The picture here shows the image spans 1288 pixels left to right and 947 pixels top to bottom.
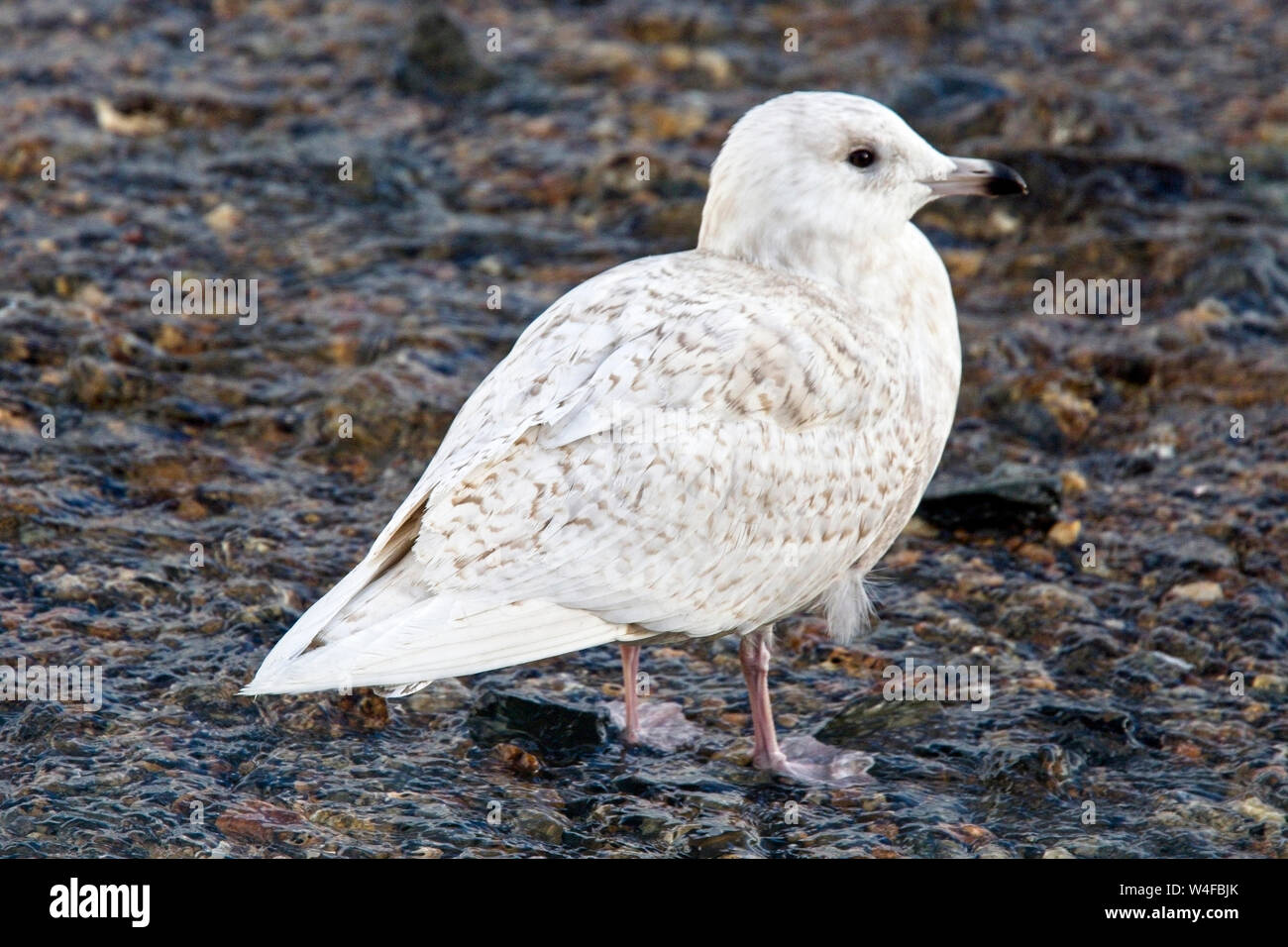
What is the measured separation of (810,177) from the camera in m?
5.40

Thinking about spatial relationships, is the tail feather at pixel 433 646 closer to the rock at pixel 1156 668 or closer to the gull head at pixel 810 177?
the gull head at pixel 810 177

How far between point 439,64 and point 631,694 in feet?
17.2

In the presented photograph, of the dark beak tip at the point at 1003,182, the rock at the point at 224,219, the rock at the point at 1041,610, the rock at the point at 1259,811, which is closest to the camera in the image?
the rock at the point at 1259,811

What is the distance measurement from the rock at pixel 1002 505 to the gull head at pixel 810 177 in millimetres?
1430

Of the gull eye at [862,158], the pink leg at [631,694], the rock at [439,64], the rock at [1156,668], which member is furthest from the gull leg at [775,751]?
the rock at [439,64]

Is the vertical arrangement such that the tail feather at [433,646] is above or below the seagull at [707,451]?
below

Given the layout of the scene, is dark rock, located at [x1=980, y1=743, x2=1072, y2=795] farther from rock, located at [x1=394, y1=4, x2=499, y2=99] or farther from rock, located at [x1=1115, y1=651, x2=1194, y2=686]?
rock, located at [x1=394, y1=4, x2=499, y2=99]

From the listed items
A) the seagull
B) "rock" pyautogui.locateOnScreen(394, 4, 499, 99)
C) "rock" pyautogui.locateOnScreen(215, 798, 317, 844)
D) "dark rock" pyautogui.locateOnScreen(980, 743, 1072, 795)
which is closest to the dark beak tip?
the seagull

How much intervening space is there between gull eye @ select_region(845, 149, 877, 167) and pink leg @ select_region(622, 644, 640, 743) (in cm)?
167

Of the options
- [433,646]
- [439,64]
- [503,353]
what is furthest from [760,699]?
[439,64]

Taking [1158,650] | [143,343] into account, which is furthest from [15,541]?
[1158,650]

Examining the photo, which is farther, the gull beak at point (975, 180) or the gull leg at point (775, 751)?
the gull beak at point (975, 180)

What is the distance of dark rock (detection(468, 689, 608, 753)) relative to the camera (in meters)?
5.43

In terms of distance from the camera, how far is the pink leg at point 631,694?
5.46 meters
